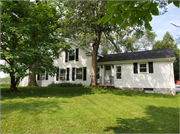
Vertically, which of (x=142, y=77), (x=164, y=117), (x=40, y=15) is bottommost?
(x=164, y=117)

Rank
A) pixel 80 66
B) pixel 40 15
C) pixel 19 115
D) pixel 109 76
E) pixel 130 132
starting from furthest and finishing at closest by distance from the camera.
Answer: pixel 80 66, pixel 109 76, pixel 40 15, pixel 19 115, pixel 130 132

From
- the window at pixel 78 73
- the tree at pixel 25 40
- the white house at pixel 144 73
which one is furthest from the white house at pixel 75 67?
the tree at pixel 25 40

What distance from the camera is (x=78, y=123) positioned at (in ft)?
13.6

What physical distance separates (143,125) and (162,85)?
9813mm

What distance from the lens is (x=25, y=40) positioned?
933 cm

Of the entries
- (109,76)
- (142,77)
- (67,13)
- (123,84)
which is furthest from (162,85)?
(67,13)

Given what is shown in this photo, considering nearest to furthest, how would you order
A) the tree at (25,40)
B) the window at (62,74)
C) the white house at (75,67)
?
1. the tree at (25,40)
2. the white house at (75,67)
3. the window at (62,74)

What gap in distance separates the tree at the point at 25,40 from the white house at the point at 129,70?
7.12 meters

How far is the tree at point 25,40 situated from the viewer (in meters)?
7.45

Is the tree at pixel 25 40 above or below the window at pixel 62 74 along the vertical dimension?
above

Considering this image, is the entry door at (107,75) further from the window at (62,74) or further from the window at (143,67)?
the window at (62,74)

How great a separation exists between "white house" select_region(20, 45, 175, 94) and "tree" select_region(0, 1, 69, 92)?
712 centimetres

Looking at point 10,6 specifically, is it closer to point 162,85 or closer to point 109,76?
point 109,76

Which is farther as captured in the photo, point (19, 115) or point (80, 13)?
point (80, 13)
